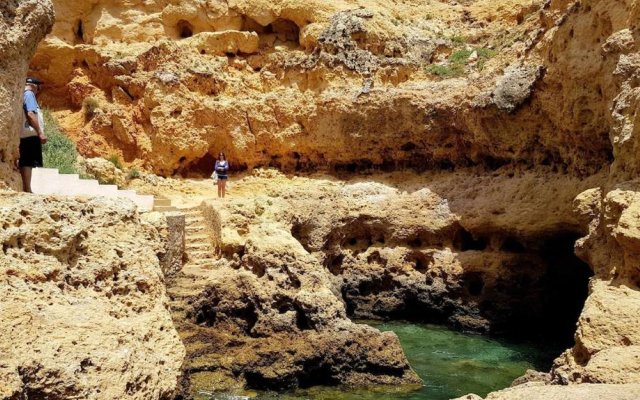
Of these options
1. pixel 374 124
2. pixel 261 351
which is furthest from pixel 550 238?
pixel 261 351

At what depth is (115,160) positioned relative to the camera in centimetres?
1934

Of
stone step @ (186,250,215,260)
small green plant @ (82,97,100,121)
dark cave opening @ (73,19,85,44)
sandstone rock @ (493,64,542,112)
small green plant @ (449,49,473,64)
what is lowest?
stone step @ (186,250,215,260)

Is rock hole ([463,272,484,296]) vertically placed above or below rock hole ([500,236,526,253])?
below

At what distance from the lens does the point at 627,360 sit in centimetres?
677

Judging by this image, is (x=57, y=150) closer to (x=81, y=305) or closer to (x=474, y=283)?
(x=474, y=283)

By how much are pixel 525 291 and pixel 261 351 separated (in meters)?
7.35

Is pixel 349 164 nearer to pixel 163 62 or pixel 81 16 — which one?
pixel 163 62

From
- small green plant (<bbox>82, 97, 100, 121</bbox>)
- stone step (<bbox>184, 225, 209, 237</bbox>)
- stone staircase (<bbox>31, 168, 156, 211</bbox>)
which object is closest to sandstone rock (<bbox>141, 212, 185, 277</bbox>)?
stone step (<bbox>184, 225, 209, 237</bbox>)

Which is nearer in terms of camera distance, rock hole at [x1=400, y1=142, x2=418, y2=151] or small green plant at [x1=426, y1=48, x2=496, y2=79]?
rock hole at [x1=400, y1=142, x2=418, y2=151]

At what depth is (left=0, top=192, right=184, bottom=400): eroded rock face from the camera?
17.4ft

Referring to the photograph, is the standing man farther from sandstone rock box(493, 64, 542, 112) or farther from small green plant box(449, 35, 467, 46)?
small green plant box(449, 35, 467, 46)

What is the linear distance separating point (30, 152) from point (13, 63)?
4.12ft

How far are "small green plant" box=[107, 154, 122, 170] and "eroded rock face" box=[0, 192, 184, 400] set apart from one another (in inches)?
483

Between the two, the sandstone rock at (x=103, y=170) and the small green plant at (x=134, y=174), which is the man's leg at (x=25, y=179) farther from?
the small green plant at (x=134, y=174)
